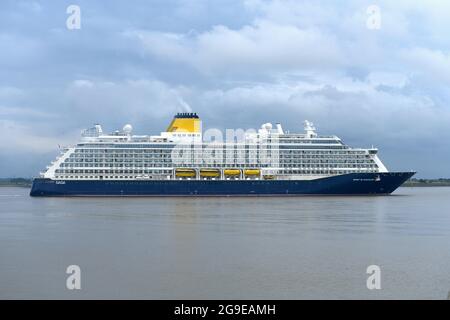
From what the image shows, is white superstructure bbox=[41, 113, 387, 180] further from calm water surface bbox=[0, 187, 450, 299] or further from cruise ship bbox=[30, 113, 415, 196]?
calm water surface bbox=[0, 187, 450, 299]

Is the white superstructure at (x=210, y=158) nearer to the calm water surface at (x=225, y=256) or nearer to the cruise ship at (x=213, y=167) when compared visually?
the cruise ship at (x=213, y=167)

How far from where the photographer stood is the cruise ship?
185ft

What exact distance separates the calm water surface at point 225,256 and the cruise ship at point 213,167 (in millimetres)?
23976

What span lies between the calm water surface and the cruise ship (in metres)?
24.0

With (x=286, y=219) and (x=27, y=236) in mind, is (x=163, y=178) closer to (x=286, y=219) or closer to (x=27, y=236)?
(x=286, y=219)

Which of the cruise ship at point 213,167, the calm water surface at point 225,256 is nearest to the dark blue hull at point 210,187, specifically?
the cruise ship at point 213,167

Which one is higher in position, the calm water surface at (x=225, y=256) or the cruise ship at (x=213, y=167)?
the cruise ship at (x=213, y=167)

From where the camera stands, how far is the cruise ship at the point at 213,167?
56250mm

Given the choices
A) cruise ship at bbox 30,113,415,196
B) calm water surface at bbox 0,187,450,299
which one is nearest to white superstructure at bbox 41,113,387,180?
cruise ship at bbox 30,113,415,196

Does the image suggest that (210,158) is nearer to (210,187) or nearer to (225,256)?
(210,187)

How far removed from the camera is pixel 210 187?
5625cm

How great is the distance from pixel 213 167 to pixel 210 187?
9.50 ft

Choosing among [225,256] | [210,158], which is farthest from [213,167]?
[225,256]
